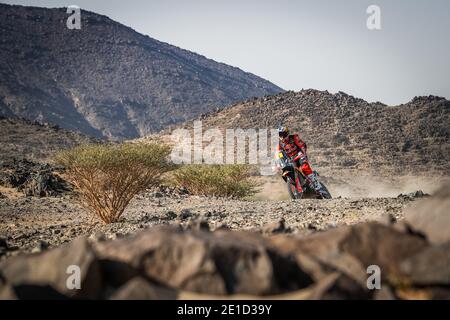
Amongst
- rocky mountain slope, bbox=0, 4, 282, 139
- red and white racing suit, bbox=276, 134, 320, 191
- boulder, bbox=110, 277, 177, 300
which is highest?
rocky mountain slope, bbox=0, 4, 282, 139

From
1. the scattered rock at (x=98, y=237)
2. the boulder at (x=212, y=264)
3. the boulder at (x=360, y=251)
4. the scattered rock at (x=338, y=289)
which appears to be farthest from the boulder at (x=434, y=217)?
the scattered rock at (x=98, y=237)

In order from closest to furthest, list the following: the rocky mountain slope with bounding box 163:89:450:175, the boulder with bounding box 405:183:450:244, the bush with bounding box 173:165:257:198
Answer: the boulder with bounding box 405:183:450:244 < the bush with bounding box 173:165:257:198 < the rocky mountain slope with bounding box 163:89:450:175

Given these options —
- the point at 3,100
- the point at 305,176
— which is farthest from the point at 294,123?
the point at 3,100

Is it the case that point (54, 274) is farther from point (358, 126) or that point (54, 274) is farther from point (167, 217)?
point (358, 126)

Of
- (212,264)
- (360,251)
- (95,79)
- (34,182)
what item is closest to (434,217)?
(360,251)

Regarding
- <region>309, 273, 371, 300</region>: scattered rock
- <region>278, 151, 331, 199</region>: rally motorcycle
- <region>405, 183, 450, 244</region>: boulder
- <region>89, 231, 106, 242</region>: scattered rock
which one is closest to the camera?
<region>309, 273, 371, 300</region>: scattered rock

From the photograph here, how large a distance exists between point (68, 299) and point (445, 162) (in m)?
34.2

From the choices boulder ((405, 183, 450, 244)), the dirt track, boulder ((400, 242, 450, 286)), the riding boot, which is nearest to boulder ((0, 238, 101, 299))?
the dirt track

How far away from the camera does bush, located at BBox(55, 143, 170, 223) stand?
11.3 meters

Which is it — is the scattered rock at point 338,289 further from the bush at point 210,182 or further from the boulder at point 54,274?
the bush at point 210,182

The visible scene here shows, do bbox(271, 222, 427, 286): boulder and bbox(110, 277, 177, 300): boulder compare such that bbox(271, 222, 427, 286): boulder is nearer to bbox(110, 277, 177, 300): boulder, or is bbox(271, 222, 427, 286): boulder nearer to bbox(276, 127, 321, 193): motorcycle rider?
bbox(110, 277, 177, 300): boulder

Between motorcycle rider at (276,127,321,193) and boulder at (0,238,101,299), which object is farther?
motorcycle rider at (276,127,321,193)

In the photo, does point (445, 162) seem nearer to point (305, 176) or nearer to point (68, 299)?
point (305, 176)

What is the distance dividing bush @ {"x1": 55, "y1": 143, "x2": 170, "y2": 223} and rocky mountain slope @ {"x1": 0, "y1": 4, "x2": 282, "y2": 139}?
62594 millimetres
